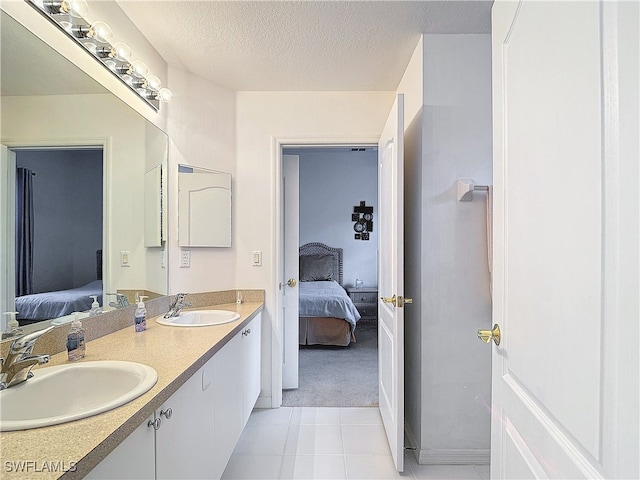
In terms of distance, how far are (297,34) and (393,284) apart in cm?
149

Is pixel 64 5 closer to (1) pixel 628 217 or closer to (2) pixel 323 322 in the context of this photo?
(1) pixel 628 217

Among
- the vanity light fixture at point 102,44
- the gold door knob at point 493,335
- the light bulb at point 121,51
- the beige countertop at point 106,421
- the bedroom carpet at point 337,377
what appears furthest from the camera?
the bedroom carpet at point 337,377

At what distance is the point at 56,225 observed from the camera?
56.1 inches

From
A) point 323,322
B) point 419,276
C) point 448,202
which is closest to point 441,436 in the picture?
point 419,276

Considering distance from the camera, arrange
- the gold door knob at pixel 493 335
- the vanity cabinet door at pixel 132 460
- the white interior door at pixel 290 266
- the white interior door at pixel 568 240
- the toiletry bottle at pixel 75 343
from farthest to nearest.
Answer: the white interior door at pixel 290 266 < the toiletry bottle at pixel 75 343 < the gold door knob at pixel 493 335 < the vanity cabinet door at pixel 132 460 < the white interior door at pixel 568 240

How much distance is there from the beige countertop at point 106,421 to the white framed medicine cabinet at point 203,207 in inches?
38.4

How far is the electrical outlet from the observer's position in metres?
2.52

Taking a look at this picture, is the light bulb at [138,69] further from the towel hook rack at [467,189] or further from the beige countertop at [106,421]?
the towel hook rack at [467,189]

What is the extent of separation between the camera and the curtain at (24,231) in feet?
4.04

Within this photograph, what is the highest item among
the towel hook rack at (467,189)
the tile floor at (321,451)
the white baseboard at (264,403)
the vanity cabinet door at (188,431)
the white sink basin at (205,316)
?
the towel hook rack at (467,189)

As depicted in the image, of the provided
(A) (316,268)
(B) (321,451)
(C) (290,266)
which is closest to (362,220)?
(A) (316,268)

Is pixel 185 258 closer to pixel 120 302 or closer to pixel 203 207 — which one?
pixel 203 207

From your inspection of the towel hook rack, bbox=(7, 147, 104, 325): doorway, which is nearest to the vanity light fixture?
bbox=(7, 147, 104, 325): doorway

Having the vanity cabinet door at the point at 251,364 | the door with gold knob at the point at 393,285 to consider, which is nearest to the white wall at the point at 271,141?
the vanity cabinet door at the point at 251,364
